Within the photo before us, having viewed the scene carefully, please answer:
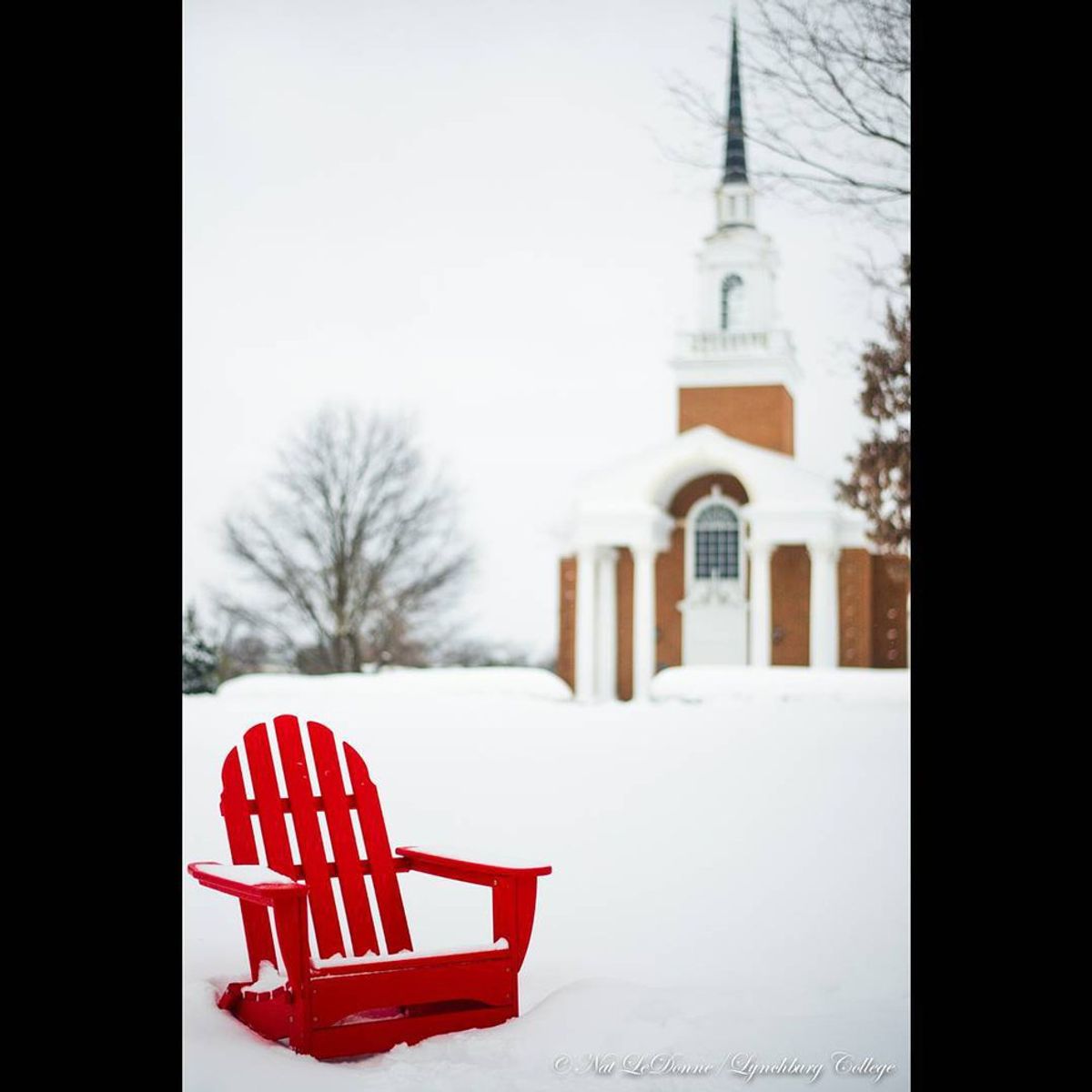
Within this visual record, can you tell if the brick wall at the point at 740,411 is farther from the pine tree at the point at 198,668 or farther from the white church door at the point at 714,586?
the pine tree at the point at 198,668

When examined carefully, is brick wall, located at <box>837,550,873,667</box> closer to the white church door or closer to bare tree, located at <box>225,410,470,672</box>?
the white church door

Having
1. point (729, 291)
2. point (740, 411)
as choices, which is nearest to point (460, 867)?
point (740, 411)

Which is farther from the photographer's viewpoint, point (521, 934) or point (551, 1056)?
point (521, 934)

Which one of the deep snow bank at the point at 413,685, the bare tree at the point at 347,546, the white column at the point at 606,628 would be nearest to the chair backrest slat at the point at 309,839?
the deep snow bank at the point at 413,685

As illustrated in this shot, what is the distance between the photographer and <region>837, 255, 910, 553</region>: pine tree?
41.0ft

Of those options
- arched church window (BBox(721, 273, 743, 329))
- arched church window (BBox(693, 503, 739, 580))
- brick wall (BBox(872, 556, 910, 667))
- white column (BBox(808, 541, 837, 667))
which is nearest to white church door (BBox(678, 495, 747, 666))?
arched church window (BBox(693, 503, 739, 580))

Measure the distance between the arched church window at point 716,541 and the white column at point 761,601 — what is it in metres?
1.63

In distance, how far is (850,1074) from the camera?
3.92 metres

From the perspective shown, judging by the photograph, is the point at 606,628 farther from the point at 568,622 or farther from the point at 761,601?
the point at 761,601

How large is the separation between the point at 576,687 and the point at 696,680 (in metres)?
4.45

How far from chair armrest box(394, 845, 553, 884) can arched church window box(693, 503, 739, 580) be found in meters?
19.0

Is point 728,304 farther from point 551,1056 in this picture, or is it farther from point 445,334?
point 551,1056
